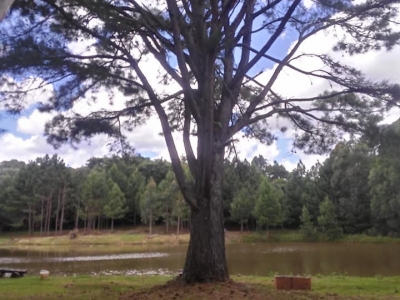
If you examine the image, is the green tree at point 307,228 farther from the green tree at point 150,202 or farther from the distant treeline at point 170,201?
the green tree at point 150,202

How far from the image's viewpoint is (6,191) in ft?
158

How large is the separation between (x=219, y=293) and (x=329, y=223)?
33705mm

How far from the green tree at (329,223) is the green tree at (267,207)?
3.71 metres

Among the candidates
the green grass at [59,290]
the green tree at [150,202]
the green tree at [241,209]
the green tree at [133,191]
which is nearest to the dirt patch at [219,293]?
the green grass at [59,290]

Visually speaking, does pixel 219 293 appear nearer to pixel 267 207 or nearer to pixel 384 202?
pixel 384 202

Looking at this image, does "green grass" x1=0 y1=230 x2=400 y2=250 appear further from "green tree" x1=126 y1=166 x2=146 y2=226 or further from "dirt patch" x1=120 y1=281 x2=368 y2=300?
"dirt patch" x1=120 y1=281 x2=368 y2=300

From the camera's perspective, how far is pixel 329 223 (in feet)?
125

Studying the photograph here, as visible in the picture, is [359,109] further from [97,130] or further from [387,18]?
[97,130]

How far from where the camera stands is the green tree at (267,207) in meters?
40.0

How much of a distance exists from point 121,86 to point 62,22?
1504 millimetres

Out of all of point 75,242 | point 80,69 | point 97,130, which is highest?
point 80,69

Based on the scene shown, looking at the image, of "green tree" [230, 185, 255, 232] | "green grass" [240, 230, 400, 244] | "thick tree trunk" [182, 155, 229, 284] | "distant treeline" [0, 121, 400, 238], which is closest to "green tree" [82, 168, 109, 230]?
"distant treeline" [0, 121, 400, 238]

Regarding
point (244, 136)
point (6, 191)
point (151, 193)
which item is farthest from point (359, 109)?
point (6, 191)

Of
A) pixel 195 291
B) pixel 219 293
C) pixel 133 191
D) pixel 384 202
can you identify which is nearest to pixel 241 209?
pixel 384 202
